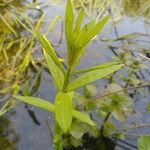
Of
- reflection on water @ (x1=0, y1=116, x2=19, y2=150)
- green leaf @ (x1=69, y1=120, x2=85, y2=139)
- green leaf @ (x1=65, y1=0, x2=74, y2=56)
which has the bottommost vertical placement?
green leaf @ (x1=69, y1=120, x2=85, y2=139)

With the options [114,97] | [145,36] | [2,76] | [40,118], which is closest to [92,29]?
[114,97]

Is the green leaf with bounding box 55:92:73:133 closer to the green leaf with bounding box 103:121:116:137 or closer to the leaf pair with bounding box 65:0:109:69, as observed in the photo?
the leaf pair with bounding box 65:0:109:69

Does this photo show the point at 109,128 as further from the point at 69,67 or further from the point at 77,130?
the point at 69,67

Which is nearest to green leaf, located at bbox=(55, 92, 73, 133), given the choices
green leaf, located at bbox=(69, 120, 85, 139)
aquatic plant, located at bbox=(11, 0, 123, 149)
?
aquatic plant, located at bbox=(11, 0, 123, 149)

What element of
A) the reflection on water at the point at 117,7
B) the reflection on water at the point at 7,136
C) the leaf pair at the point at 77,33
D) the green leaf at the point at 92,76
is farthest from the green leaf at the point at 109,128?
the reflection on water at the point at 117,7

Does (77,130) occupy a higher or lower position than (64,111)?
lower

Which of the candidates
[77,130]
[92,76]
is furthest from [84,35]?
[77,130]
